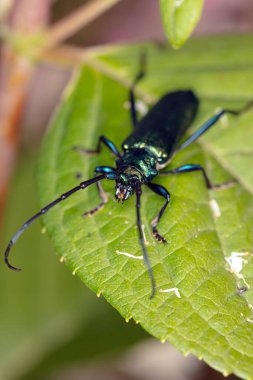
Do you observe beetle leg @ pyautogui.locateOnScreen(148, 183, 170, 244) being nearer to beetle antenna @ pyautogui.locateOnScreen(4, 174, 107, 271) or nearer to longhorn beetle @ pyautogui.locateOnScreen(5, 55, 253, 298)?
longhorn beetle @ pyautogui.locateOnScreen(5, 55, 253, 298)

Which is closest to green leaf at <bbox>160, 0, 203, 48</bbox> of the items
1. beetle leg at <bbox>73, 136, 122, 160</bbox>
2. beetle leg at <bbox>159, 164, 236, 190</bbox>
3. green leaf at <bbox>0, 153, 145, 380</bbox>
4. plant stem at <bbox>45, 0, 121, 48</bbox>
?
plant stem at <bbox>45, 0, 121, 48</bbox>

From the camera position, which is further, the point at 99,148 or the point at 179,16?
the point at 99,148

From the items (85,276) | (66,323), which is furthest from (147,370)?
(85,276)

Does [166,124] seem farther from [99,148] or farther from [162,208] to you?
[162,208]

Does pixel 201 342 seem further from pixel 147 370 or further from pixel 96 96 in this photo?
pixel 147 370

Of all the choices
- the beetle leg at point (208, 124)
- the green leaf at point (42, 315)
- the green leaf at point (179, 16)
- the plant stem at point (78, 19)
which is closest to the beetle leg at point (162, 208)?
the beetle leg at point (208, 124)

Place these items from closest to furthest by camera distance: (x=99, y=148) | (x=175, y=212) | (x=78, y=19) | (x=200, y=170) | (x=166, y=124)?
1. (x=175, y=212)
2. (x=200, y=170)
3. (x=78, y=19)
4. (x=99, y=148)
5. (x=166, y=124)

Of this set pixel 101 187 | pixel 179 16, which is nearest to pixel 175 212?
pixel 101 187
